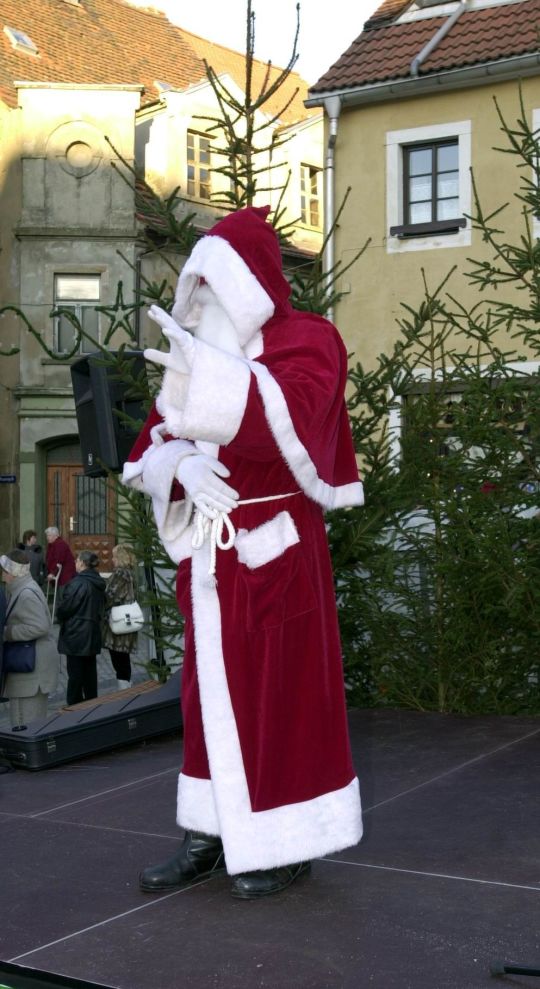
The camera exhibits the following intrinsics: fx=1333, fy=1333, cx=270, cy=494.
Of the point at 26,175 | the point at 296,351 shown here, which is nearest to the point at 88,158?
the point at 26,175

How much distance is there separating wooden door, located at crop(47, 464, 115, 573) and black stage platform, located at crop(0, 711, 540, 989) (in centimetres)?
2222

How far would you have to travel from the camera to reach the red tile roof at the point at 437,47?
17.1 meters

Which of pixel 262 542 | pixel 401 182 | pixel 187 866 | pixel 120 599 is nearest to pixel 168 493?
pixel 262 542

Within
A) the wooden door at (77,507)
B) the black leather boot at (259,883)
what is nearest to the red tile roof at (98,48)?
the wooden door at (77,507)

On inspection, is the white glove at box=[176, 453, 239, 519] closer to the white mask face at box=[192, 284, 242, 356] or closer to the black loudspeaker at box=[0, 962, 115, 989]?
the white mask face at box=[192, 284, 242, 356]

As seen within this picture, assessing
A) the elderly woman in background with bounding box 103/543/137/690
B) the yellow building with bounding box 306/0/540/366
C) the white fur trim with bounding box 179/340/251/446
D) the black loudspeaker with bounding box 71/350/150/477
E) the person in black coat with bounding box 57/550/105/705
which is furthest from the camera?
the yellow building with bounding box 306/0/540/366

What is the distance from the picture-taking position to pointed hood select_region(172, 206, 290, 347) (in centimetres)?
378

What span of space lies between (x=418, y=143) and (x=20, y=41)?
15599mm

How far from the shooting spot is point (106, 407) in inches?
282

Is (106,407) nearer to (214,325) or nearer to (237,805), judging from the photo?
(214,325)

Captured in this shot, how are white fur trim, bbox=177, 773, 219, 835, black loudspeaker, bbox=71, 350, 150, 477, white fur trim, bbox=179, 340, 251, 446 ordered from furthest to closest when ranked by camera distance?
black loudspeaker, bbox=71, 350, 150, 477 < white fur trim, bbox=177, 773, 219, 835 < white fur trim, bbox=179, 340, 251, 446

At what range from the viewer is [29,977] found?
333 centimetres

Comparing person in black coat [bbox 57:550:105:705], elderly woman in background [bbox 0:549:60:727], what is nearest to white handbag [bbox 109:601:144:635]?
person in black coat [bbox 57:550:105:705]

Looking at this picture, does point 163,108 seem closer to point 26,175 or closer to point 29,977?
point 26,175
